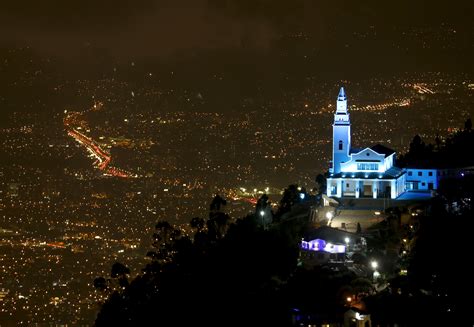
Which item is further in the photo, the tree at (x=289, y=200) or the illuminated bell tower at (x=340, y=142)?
the tree at (x=289, y=200)

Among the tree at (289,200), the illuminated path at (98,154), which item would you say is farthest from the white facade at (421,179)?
the illuminated path at (98,154)

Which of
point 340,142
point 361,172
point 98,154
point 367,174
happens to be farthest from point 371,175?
point 98,154

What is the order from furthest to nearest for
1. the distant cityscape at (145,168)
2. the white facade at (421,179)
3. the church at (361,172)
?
the distant cityscape at (145,168) → the white facade at (421,179) → the church at (361,172)

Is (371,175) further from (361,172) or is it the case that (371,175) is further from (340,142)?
(340,142)

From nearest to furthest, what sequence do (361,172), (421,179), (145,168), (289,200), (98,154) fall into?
(361,172) < (421,179) < (289,200) < (145,168) < (98,154)

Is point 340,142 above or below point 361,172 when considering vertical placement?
above

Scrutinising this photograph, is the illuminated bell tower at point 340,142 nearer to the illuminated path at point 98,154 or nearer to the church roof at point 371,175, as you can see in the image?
the church roof at point 371,175

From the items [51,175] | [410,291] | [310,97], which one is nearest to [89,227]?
[51,175]
